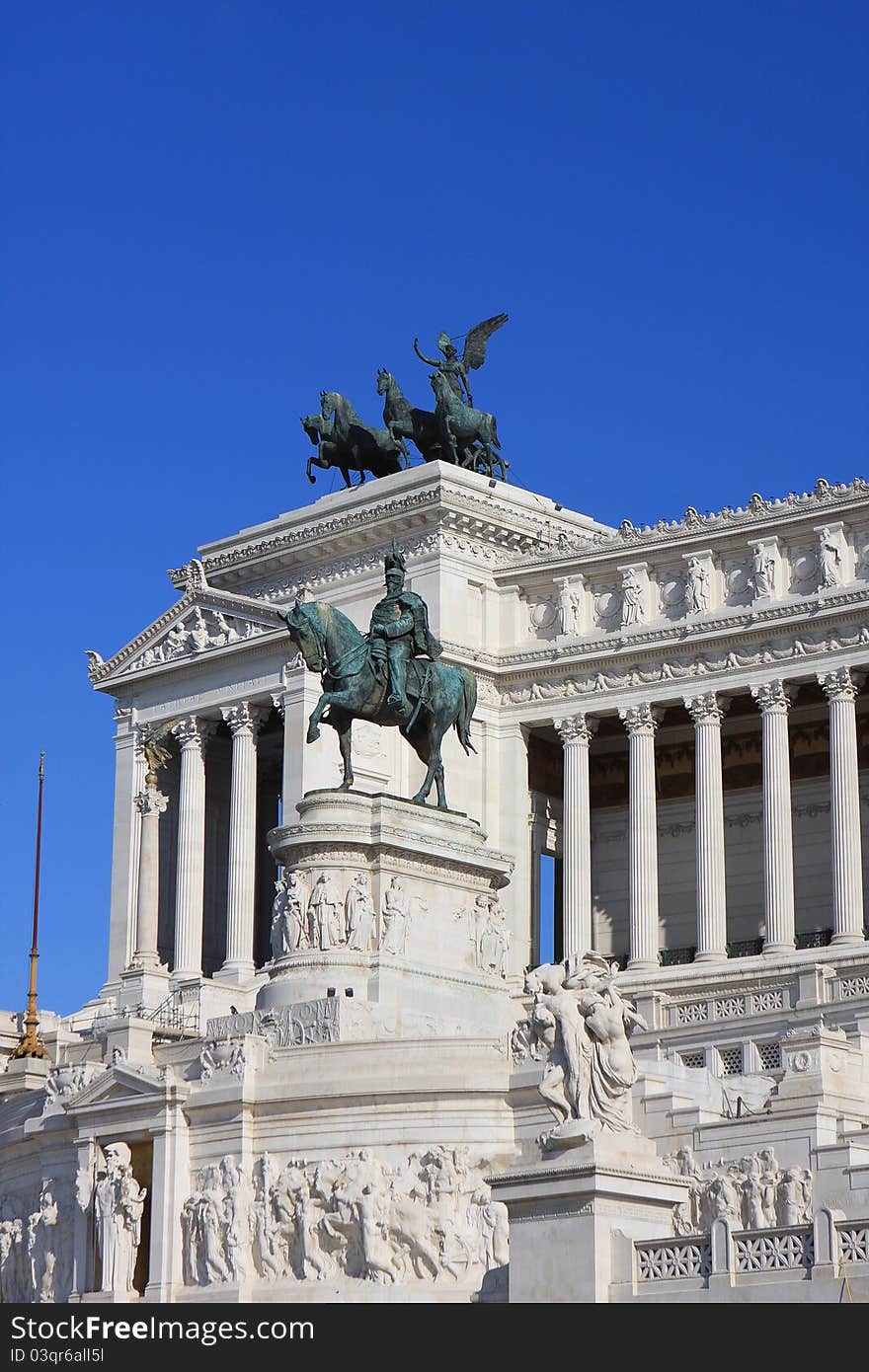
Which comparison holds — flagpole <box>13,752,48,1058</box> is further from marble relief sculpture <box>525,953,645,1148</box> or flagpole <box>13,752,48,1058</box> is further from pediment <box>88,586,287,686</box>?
marble relief sculpture <box>525,953,645,1148</box>

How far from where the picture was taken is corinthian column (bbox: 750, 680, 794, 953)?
7748cm

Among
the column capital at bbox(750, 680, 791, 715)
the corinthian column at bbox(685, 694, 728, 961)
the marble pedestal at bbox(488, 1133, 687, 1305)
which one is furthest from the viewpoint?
the corinthian column at bbox(685, 694, 728, 961)

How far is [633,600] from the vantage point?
268ft

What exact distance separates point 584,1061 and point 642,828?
4359cm

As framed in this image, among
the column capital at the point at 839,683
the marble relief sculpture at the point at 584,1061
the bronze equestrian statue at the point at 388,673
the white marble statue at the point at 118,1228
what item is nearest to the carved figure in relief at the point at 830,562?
the column capital at the point at 839,683

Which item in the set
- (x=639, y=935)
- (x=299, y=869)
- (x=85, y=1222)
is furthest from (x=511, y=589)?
(x=85, y=1222)

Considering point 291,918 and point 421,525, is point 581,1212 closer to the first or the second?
point 291,918

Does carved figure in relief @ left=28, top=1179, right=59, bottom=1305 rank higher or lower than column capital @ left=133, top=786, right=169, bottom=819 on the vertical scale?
lower

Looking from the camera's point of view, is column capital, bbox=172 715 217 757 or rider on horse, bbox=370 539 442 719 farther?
column capital, bbox=172 715 217 757

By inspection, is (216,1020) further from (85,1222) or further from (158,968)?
(158,968)

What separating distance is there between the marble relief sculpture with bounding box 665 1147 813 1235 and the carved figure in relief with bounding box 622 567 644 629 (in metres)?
36.3

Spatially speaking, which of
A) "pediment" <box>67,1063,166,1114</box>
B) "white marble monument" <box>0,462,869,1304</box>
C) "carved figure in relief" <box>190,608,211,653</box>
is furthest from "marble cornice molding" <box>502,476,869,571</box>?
"pediment" <box>67,1063,166,1114</box>

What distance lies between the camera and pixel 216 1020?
2247 inches
